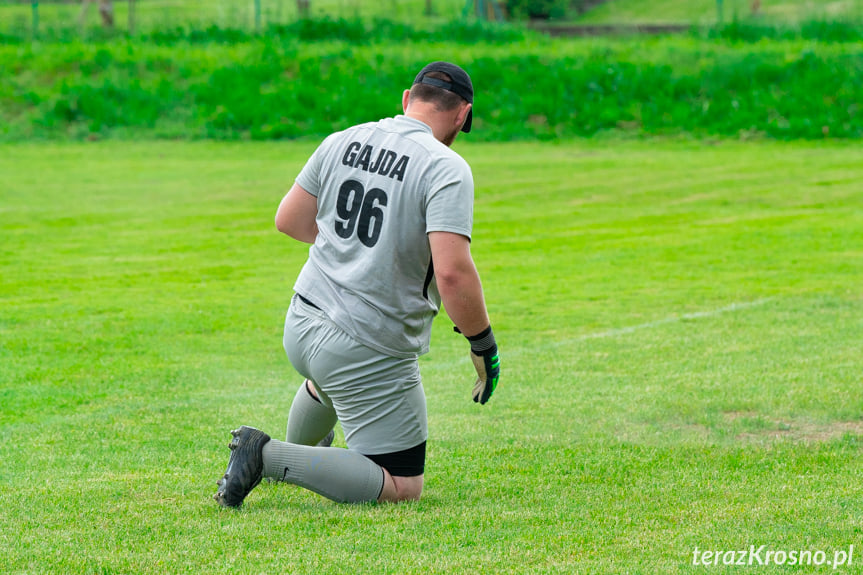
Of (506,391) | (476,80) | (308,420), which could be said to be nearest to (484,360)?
(308,420)

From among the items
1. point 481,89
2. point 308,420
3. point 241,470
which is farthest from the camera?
point 481,89

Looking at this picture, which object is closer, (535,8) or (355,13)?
(355,13)

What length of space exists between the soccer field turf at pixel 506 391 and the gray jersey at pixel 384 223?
2.77 ft

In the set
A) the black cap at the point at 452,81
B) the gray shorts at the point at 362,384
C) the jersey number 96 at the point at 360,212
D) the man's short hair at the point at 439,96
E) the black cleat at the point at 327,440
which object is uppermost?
the black cap at the point at 452,81

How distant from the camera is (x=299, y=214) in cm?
490

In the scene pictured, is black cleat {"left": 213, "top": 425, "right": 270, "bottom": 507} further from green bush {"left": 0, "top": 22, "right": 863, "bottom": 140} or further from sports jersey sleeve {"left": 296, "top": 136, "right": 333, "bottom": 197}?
green bush {"left": 0, "top": 22, "right": 863, "bottom": 140}

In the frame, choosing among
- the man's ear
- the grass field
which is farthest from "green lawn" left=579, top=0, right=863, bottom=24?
the man's ear

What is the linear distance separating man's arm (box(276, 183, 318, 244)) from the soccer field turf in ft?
3.93

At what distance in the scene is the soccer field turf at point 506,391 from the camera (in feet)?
13.4

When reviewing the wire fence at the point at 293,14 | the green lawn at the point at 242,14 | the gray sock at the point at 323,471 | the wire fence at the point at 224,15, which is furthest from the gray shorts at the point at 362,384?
the green lawn at the point at 242,14

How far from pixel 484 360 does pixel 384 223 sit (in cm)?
72

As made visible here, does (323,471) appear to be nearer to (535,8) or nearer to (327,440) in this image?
(327,440)

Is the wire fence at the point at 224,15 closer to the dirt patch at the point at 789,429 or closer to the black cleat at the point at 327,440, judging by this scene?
the dirt patch at the point at 789,429

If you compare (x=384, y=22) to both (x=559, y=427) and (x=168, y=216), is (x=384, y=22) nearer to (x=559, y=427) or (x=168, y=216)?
(x=168, y=216)
